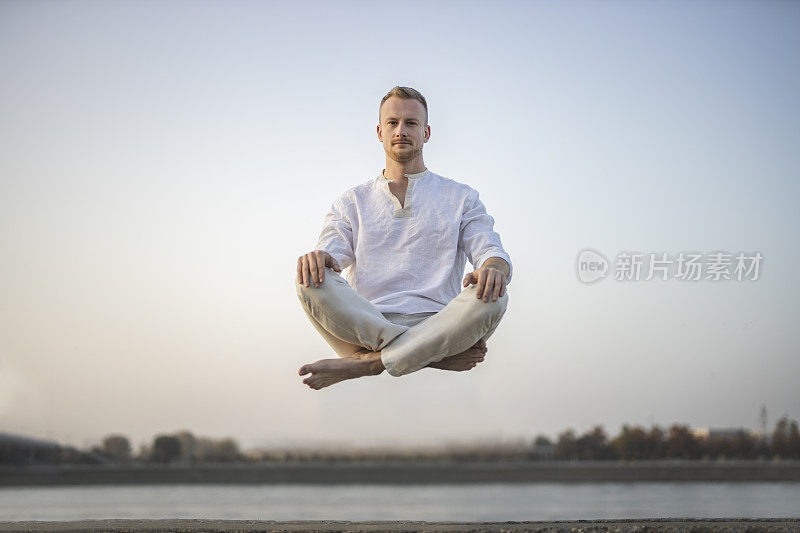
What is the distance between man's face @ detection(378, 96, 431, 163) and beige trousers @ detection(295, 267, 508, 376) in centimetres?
100

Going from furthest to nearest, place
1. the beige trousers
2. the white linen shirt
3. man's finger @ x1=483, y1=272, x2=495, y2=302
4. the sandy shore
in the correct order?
the sandy shore, the white linen shirt, the beige trousers, man's finger @ x1=483, y1=272, x2=495, y2=302

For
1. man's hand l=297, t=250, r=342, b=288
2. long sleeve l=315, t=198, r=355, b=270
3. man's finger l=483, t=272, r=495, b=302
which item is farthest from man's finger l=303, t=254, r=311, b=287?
man's finger l=483, t=272, r=495, b=302

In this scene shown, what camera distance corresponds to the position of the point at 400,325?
534 centimetres

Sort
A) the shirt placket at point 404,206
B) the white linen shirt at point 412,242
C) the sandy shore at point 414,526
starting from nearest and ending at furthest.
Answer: the white linen shirt at point 412,242
the shirt placket at point 404,206
the sandy shore at point 414,526

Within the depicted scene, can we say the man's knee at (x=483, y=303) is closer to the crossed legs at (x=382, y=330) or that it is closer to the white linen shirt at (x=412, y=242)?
the crossed legs at (x=382, y=330)

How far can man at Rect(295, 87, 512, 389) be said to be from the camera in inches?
202

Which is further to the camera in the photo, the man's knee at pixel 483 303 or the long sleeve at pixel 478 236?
the long sleeve at pixel 478 236

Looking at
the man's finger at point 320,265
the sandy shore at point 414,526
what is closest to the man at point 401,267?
the man's finger at point 320,265

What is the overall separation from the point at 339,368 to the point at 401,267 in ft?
2.58

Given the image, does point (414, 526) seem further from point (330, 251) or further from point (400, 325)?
point (330, 251)

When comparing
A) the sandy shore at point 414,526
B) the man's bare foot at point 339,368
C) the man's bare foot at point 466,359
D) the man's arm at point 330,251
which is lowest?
the sandy shore at point 414,526

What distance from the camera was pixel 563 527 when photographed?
5.95m

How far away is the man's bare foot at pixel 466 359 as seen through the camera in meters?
5.48

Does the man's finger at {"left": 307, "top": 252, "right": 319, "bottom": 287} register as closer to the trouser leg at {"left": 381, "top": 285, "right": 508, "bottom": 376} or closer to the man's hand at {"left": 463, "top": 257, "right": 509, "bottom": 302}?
the trouser leg at {"left": 381, "top": 285, "right": 508, "bottom": 376}
